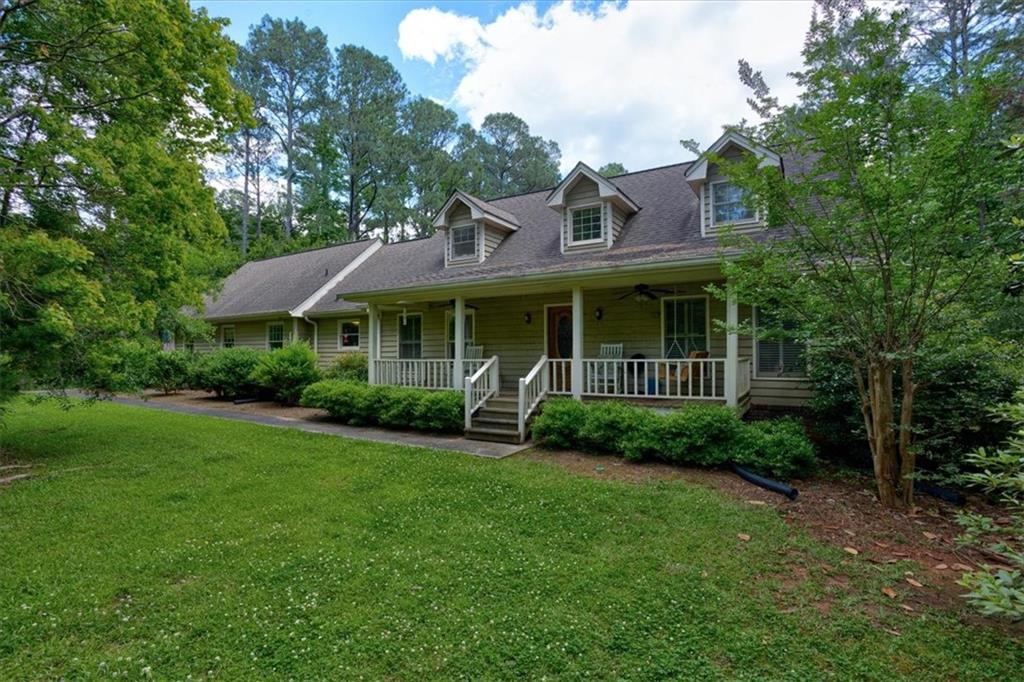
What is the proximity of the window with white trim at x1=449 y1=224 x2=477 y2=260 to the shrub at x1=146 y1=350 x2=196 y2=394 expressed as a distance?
33.1 ft

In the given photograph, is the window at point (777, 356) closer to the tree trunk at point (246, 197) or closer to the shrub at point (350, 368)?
the shrub at point (350, 368)

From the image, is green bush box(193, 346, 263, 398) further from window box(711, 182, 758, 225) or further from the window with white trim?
window box(711, 182, 758, 225)

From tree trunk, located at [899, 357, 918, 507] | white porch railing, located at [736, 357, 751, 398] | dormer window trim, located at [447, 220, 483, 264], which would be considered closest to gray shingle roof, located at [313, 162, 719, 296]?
dormer window trim, located at [447, 220, 483, 264]

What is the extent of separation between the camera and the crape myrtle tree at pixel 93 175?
19.3ft

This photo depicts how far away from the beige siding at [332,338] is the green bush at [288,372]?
7.15 ft

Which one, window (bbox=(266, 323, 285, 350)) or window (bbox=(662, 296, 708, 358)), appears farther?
window (bbox=(266, 323, 285, 350))

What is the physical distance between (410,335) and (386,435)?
542cm

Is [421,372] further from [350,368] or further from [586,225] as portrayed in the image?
[586,225]

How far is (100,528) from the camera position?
4.62m

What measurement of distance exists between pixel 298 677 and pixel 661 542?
310cm

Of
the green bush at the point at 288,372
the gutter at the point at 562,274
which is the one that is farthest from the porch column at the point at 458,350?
the green bush at the point at 288,372

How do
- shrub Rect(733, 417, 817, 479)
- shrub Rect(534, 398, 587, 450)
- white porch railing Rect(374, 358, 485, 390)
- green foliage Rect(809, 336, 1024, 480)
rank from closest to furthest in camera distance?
green foliage Rect(809, 336, 1024, 480) → shrub Rect(733, 417, 817, 479) → shrub Rect(534, 398, 587, 450) → white porch railing Rect(374, 358, 485, 390)

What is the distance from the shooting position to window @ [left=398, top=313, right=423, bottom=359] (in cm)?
1393

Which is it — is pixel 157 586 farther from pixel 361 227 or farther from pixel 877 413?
pixel 361 227
